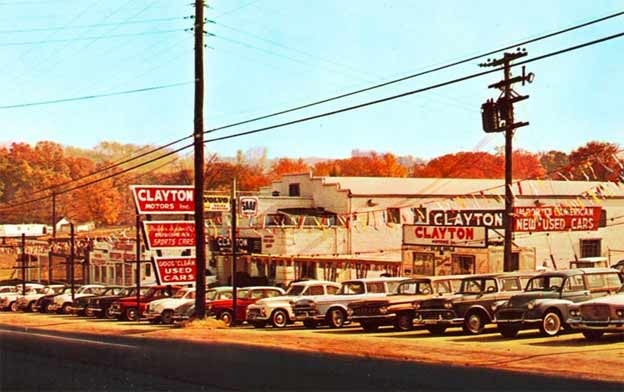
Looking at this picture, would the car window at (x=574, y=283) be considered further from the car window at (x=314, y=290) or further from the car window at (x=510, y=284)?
the car window at (x=314, y=290)

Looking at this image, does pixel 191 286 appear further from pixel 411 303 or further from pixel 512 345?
pixel 512 345

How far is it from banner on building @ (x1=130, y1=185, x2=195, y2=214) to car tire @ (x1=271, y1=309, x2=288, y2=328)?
7867 mm

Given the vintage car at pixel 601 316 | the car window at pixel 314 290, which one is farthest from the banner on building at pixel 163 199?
the vintage car at pixel 601 316

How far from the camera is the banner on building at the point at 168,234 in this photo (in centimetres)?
3597

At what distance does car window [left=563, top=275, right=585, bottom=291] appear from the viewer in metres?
22.9

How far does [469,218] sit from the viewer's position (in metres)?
42.9

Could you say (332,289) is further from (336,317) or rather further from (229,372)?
(229,372)

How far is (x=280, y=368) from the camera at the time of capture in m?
16.9

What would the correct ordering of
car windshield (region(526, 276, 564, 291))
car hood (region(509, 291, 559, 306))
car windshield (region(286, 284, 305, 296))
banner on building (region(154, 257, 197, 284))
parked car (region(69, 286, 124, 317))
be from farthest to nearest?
parked car (region(69, 286, 124, 317)), banner on building (region(154, 257, 197, 284)), car windshield (region(286, 284, 305, 296)), car windshield (region(526, 276, 564, 291)), car hood (region(509, 291, 559, 306))

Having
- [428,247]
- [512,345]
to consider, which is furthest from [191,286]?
[512,345]

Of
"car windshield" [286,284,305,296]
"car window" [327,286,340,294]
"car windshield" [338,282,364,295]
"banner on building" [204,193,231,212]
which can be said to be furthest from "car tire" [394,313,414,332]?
"banner on building" [204,193,231,212]

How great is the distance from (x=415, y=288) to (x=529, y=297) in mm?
5891

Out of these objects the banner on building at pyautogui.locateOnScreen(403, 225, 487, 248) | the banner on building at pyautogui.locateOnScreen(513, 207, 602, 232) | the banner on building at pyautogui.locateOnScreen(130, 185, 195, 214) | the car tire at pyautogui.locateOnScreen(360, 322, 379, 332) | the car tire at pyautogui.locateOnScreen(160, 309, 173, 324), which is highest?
the banner on building at pyautogui.locateOnScreen(130, 185, 195, 214)

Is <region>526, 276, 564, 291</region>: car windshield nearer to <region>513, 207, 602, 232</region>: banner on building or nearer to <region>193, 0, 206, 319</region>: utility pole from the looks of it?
<region>193, 0, 206, 319</region>: utility pole
